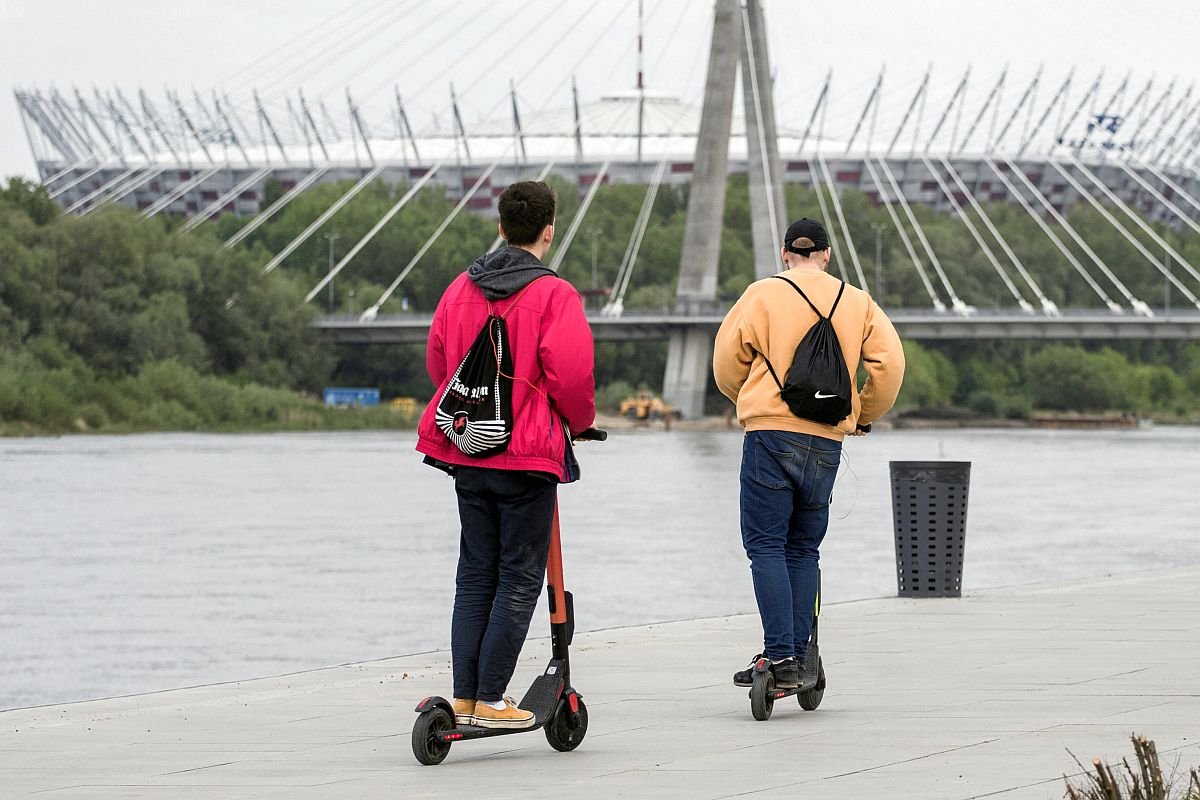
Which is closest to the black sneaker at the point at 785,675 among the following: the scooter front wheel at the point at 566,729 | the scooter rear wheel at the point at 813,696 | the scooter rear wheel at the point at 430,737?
the scooter rear wheel at the point at 813,696

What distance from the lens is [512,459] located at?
638 cm

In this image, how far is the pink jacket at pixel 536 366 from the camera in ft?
21.0

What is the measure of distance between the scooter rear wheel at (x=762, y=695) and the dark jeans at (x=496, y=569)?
39.1 inches

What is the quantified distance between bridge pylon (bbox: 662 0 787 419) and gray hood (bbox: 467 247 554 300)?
2460 inches

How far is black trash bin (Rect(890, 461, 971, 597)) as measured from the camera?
12.2 metres

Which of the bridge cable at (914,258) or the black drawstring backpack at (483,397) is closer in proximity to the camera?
the black drawstring backpack at (483,397)

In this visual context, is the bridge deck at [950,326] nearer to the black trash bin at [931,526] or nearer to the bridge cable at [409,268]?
the bridge cable at [409,268]

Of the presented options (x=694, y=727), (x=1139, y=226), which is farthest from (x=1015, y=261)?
(x=694, y=727)

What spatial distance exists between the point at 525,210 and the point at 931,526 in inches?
241

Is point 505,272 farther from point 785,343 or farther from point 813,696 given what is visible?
point 813,696

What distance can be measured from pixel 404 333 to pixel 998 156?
65402 millimetres

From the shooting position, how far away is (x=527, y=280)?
648 cm

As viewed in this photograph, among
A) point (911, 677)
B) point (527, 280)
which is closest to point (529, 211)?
point (527, 280)

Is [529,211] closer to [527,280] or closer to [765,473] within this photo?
[527,280]
